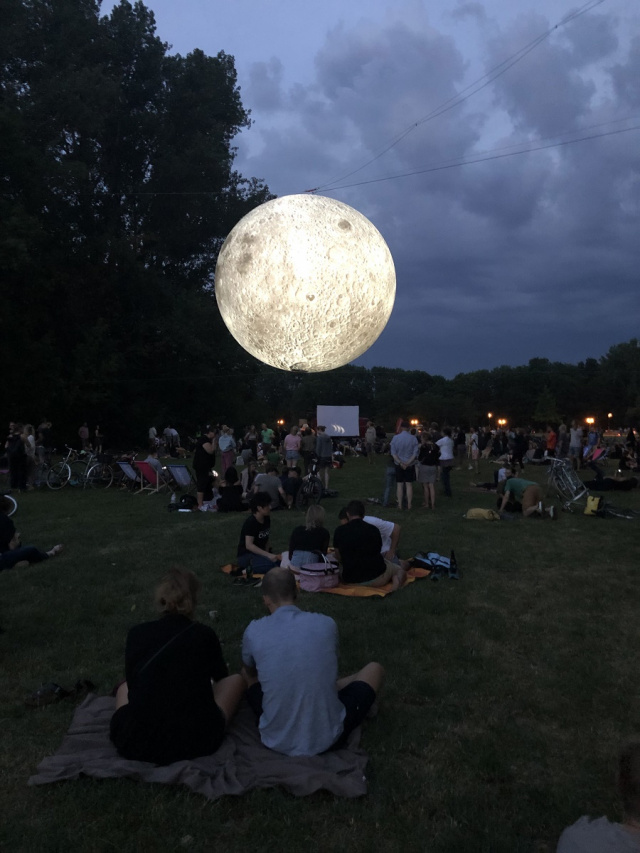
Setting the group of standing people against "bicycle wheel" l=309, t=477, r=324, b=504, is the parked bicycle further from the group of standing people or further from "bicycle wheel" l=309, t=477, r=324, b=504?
"bicycle wheel" l=309, t=477, r=324, b=504

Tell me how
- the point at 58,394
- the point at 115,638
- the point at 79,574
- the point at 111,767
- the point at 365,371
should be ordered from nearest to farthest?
the point at 111,767 → the point at 115,638 → the point at 79,574 → the point at 58,394 → the point at 365,371

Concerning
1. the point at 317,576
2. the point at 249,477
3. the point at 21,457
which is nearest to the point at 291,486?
the point at 249,477

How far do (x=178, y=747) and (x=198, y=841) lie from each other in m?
0.58

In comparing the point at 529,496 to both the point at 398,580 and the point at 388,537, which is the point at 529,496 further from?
the point at 398,580

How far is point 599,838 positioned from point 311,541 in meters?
5.07

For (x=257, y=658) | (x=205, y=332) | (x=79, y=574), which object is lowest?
(x=79, y=574)

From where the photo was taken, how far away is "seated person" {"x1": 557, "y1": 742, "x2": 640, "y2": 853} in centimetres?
197

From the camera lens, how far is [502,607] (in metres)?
6.17

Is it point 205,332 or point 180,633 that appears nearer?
point 180,633

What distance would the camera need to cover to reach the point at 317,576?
672 cm

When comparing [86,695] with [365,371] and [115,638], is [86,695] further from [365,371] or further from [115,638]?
[365,371]

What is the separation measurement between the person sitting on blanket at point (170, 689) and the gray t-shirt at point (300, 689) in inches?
11.1

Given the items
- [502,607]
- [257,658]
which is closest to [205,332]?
[502,607]

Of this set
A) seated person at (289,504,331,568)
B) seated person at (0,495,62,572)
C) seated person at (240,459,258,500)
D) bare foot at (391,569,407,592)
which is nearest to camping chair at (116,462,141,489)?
seated person at (240,459,258,500)
